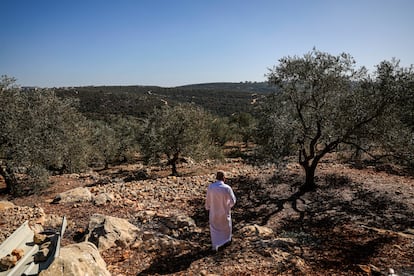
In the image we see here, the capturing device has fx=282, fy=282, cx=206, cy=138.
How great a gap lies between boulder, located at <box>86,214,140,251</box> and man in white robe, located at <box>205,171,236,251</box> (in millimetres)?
2158

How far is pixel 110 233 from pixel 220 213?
2.88 metres

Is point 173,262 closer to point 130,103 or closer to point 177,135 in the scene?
point 177,135

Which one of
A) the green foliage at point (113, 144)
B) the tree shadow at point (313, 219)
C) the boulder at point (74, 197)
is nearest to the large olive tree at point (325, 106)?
the tree shadow at point (313, 219)

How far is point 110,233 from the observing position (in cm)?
727

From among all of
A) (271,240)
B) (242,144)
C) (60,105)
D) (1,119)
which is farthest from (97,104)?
(271,240)

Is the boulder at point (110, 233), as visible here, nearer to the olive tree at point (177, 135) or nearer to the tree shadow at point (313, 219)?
the tree shadow at point (313, 219)

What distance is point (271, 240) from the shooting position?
7.19 metres

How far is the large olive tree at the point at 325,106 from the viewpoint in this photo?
983 cm

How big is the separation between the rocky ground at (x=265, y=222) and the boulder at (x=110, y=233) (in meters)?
0.16

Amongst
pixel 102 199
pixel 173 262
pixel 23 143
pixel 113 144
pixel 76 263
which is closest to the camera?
pixel 76 263

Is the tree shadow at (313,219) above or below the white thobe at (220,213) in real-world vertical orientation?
below

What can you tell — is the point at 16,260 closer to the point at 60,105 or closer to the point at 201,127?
the point at 201,127

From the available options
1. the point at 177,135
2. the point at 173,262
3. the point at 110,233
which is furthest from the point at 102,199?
the point at 177,135

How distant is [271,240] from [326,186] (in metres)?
6.07
